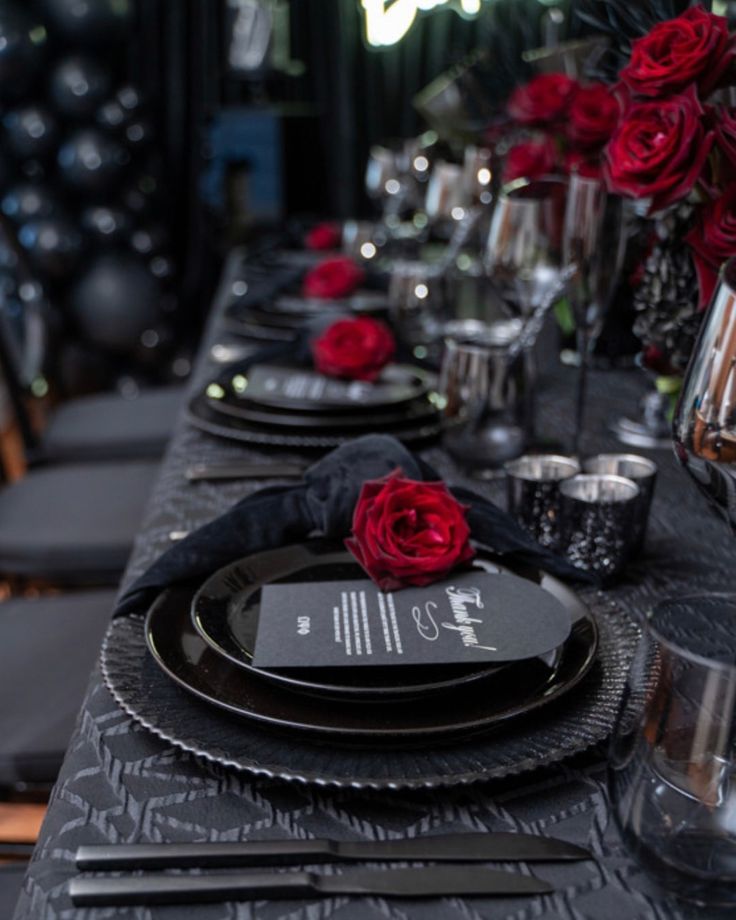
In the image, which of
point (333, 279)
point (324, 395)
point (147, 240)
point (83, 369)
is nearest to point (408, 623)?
point (324, 395)

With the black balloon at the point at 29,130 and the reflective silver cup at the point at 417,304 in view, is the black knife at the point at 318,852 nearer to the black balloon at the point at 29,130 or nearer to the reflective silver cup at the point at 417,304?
the reflective silver cup at the point at 417,304

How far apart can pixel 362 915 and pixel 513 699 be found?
14cm

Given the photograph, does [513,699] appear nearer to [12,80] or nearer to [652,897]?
[652,897]

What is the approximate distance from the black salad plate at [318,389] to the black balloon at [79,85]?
242cm

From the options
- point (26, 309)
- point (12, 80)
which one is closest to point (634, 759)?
point (26, 309)

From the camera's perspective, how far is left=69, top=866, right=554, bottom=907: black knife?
420mm

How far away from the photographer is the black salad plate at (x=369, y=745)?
18.5 inches

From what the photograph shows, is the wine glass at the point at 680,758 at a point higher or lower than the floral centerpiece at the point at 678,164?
lower

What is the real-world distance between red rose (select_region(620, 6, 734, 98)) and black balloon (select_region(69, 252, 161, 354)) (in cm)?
285

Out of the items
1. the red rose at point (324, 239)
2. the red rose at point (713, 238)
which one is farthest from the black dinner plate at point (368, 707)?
the red rose at point (324, 239)

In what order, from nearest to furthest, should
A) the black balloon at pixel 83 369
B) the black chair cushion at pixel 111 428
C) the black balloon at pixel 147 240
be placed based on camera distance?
the black chair cushion at pixel 111 428, the black balloon at pixel 147 240, the black balloon at pixel 83 369

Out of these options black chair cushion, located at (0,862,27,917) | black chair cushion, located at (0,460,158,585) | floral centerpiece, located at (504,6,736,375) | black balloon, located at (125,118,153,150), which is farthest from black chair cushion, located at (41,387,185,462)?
black balloon, located at (125,118,153,150)

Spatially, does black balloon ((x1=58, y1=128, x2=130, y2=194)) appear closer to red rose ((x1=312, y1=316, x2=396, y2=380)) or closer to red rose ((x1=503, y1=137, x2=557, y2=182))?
red rose ((x1=503, y1=137, x2=557, y2=182))

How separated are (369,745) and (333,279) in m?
1.23
